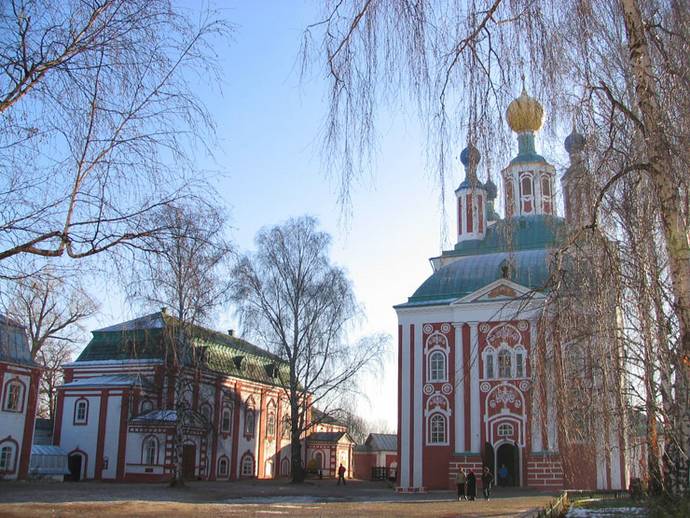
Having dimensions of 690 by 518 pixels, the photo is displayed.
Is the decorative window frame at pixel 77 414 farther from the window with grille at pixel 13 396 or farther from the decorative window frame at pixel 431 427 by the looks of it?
the decorative window frame at pixel 431 427

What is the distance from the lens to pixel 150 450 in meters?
35.7

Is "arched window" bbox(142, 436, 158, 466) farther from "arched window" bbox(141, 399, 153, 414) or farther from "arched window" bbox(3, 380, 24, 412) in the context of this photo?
"arched window" bbox(3, 380, 24, 412)

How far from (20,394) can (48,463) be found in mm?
4004

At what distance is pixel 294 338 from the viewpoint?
35375 mm

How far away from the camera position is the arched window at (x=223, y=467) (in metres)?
40.3

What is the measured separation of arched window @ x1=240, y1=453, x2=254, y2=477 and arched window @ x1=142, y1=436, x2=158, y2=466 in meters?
7.95

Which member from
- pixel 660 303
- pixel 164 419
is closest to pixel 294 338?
pixel 164 419

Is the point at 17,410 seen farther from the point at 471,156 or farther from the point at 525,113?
the point at 525,113

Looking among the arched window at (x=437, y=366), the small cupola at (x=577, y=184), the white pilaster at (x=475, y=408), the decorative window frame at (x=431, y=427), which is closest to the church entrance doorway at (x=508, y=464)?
the white pilaster at (x=475, y=408)

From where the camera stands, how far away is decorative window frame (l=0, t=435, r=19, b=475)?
32000mm

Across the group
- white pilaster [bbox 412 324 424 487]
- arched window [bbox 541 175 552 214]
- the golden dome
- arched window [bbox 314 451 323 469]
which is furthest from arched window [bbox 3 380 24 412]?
the golden dome

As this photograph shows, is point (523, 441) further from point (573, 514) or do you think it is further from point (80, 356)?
point (80, 356)

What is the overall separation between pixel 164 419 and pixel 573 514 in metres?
22.8

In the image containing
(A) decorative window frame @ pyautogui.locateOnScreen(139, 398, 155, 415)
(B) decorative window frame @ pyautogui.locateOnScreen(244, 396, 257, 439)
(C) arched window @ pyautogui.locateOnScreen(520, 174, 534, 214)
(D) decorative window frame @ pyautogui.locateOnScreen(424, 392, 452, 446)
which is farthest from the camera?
(B) decorative window frame @ pyautogui.locateOnScreen(244, 396, 257, 439)
